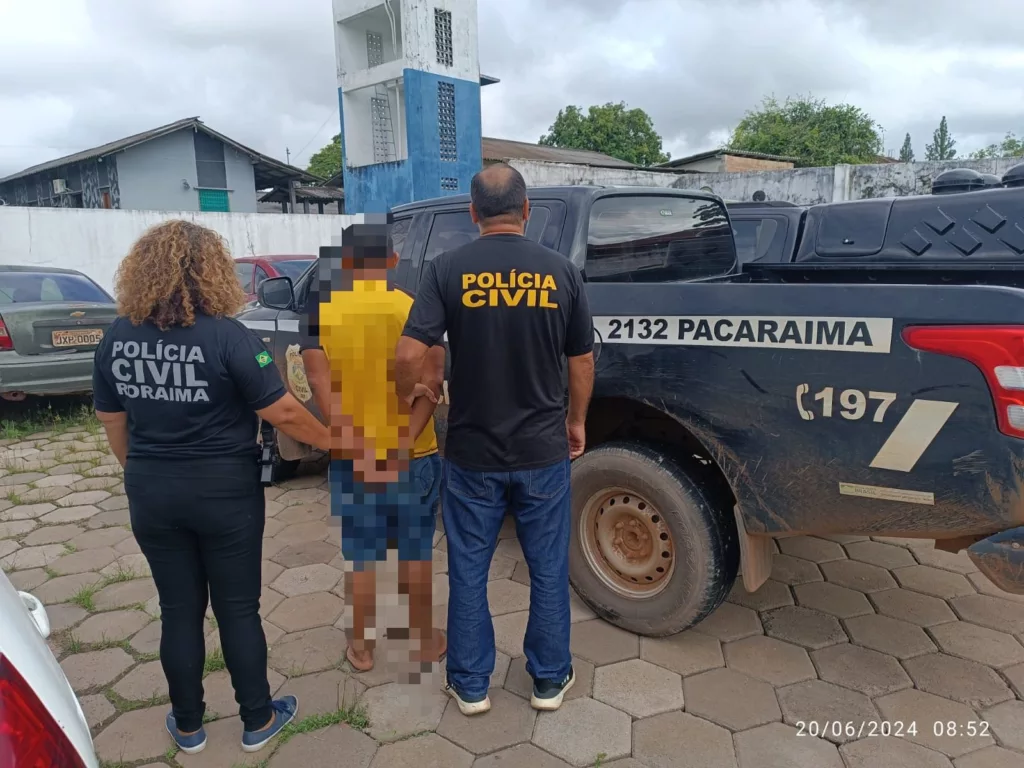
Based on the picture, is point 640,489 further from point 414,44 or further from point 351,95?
point 351,95

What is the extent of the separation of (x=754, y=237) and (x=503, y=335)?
3.89m

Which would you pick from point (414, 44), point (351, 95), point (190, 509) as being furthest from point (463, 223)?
point (351, 95)

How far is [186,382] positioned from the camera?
2.08 meters

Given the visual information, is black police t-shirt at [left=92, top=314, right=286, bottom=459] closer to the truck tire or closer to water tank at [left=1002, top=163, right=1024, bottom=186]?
the truck tire

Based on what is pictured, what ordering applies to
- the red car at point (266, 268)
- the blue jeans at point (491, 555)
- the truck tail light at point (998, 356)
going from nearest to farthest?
1. the truck tail light at point (998, 356)
2. the blue jeans at point (491, 555)
3. the red car at point (266, 268)

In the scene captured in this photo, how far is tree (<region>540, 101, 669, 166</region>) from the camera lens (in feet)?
150

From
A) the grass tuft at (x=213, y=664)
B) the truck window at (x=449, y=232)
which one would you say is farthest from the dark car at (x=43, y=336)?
the grass tuft at (x=213, y=664)

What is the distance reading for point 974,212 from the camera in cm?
470

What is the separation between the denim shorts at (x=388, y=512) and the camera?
2641mm

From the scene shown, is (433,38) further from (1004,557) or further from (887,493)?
(1004,557)

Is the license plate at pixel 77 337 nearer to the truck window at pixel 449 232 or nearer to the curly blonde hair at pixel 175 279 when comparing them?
the truck window at pixel 449 232

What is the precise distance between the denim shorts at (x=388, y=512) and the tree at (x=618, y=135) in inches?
1783

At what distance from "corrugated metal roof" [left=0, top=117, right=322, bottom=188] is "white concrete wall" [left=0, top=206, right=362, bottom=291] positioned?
10429 millimetres

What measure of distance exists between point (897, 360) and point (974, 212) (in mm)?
3271
